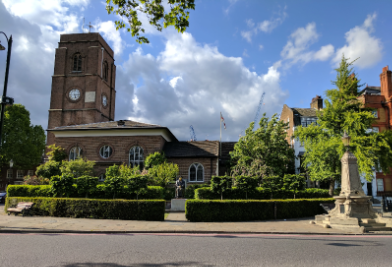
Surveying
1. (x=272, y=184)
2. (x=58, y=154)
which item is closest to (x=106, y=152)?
(x=58, y=154)

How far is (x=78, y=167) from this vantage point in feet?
99.9

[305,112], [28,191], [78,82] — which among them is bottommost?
[28,191]

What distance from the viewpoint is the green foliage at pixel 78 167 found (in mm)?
29781

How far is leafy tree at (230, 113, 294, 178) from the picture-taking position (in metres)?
29.6

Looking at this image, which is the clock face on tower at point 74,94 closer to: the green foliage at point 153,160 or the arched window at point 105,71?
the arched window at point 105,71

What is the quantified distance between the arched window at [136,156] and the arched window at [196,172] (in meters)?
5.44

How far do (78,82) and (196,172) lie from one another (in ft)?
80.3

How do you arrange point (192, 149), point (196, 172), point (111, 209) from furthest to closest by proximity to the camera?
point (192, 149) < point (196, 172) < point (111, 209)

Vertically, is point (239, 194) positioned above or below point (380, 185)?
below

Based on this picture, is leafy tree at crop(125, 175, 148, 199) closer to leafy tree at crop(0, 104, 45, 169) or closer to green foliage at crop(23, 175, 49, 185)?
green foliage at crop(23, 175, 49, 185)

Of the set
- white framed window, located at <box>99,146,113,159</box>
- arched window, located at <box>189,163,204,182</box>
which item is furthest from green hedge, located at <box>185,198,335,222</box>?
white framed window, located at <box>99,146,113,159</box>

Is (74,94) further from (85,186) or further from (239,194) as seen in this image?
(239,194)

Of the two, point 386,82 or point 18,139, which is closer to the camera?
point 386,82

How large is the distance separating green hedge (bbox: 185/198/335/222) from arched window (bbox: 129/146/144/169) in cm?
1790
